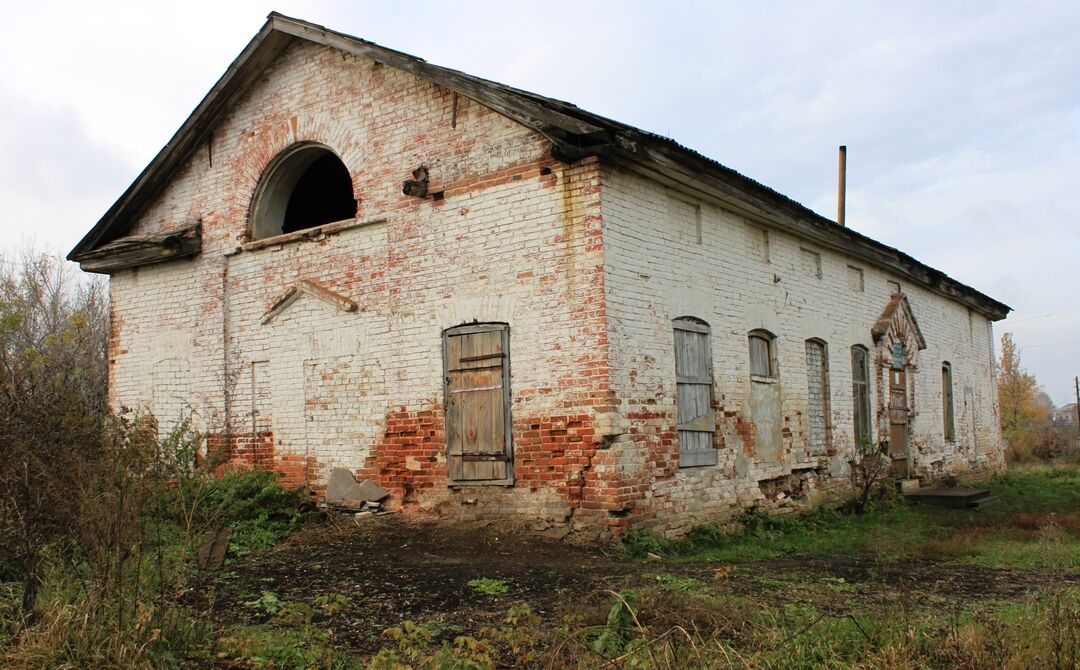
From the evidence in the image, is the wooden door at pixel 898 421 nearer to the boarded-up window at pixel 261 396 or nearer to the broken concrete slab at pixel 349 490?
Answer: the broken concrete slab at pixel 349 490

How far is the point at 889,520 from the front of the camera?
12.0m

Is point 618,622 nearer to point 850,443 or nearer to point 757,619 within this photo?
point 757,619

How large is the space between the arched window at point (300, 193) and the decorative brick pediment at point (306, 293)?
1156mm

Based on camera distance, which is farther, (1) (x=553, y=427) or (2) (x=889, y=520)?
(2) (x=889, y=520)

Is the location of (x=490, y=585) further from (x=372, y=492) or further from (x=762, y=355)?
(x=762, y=355)

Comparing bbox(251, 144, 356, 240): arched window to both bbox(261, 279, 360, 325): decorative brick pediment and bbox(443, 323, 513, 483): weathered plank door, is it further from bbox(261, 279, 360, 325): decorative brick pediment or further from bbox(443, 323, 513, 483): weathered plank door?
bbox(443, 323, 513, 483): weathered plank door

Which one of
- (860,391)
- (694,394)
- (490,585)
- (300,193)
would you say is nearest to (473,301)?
(694,394)

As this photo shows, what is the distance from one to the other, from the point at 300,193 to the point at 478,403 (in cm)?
517

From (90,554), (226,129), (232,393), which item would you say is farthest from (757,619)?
(226,129)

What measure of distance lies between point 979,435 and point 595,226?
1415cm

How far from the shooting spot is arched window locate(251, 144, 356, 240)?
12.1m

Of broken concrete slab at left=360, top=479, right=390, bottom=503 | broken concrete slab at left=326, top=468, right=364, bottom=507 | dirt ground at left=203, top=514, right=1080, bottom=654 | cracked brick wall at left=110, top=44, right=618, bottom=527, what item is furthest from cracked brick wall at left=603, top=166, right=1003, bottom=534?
broken concrete slab at left=326, top=468, right=364, bottom=507

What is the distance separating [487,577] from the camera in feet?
24.2

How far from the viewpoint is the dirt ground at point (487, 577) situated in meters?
6.06
